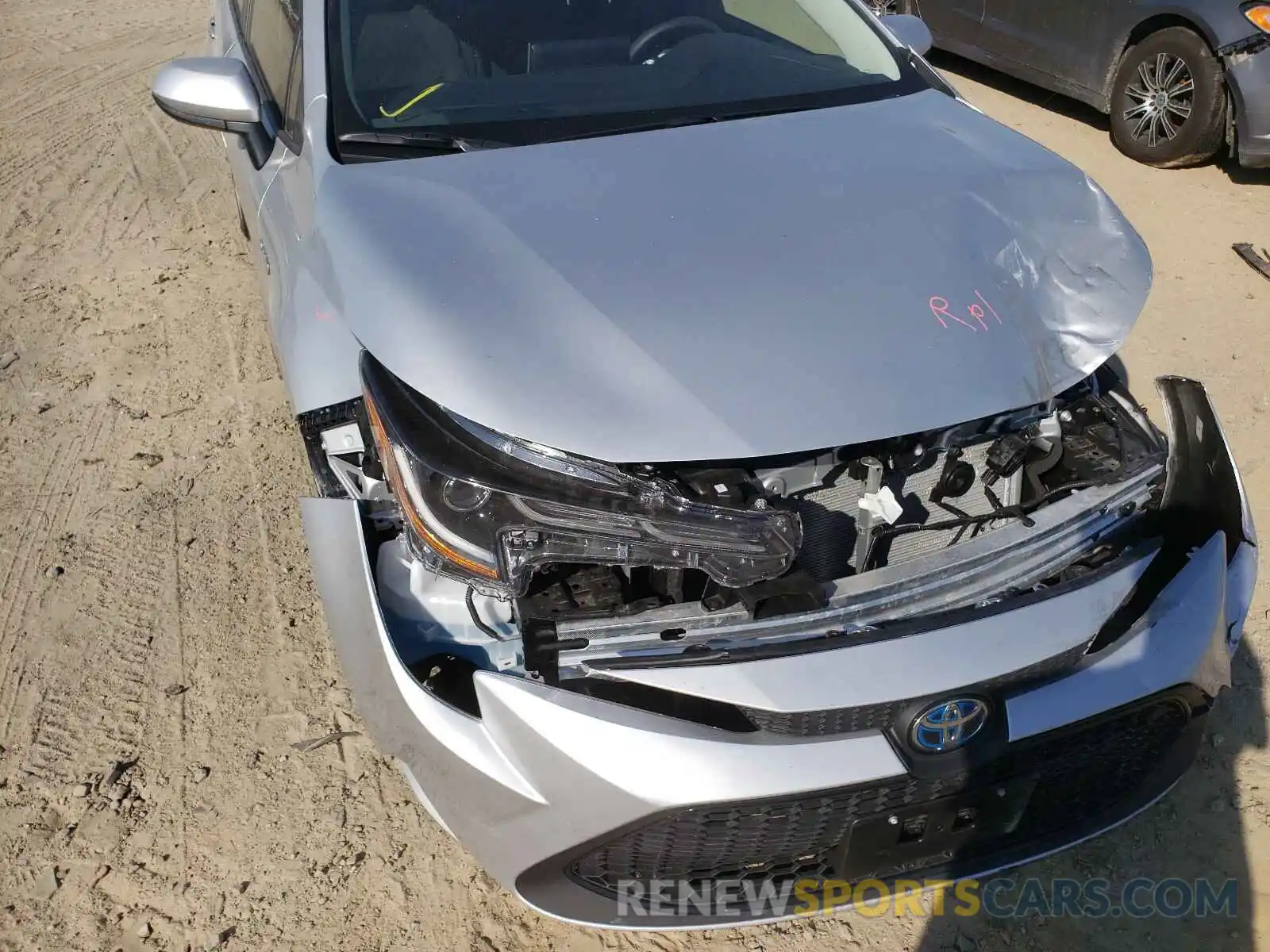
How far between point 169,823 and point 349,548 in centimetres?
100

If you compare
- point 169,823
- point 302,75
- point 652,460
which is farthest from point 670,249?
point 169,823

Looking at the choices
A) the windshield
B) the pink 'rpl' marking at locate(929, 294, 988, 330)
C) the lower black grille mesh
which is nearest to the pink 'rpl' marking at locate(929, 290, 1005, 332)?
the pink 'rpl' marking at locate(929, 294, 988, 330)

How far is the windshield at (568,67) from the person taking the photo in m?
2.50

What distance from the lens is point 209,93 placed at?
258 centimetres

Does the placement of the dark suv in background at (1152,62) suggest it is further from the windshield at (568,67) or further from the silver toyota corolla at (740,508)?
the silver toyota corolla at (740,508)

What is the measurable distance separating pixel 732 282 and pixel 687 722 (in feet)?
2.84

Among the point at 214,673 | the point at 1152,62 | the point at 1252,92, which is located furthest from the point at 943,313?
the point at 1152,62

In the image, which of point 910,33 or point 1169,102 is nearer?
point 910,33

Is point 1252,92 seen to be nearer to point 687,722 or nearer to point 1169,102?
point 1169,102

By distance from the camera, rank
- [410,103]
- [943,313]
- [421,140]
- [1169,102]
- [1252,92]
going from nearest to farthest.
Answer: [943,313] < [421,140] < [410,103] < [1252,92] < [1169,102]

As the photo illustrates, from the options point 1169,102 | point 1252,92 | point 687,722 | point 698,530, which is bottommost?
point 1169,102

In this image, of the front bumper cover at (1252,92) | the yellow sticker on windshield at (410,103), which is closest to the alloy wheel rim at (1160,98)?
the front bumper cover at (1252,92)

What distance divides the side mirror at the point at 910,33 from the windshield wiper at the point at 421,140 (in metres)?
1.45

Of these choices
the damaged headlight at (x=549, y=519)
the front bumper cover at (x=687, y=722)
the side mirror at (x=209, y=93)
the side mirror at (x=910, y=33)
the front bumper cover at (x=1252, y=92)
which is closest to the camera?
the front bumper cover at (x=687, y=722)
